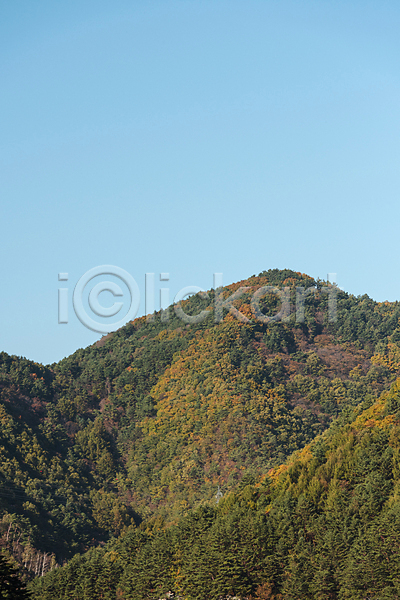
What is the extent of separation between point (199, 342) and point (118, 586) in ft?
252

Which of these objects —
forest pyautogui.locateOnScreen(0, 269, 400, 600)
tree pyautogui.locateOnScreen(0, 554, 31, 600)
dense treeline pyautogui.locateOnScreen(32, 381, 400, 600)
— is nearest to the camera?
tree pyautogui.locateOnScreen(0, 554, 31, 600)

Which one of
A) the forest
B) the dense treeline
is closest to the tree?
the forest

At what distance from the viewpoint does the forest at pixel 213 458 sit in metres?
52.0

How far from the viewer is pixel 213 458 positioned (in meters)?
106

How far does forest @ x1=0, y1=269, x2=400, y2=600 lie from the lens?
171ft

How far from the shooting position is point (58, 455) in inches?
4660

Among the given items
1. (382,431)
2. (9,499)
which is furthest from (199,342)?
(382,431)

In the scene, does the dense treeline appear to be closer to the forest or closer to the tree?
the forest

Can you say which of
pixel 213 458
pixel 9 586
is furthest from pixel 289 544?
pixel 213 458

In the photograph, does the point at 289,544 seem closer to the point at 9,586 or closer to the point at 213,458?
the point at 9,586

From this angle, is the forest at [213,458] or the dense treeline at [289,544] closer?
the dense treeline at [289,544]

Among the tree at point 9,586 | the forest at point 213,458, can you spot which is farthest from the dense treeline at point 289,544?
the tree at point 9,586

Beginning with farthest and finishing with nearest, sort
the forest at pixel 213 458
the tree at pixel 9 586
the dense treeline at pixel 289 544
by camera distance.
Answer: the forest at pixel 213 458
the dense treeline at pixel 289 544
the tree at pixel 9 586

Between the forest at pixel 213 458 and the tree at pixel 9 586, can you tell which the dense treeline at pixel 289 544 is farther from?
the tree at pixel 9 586
